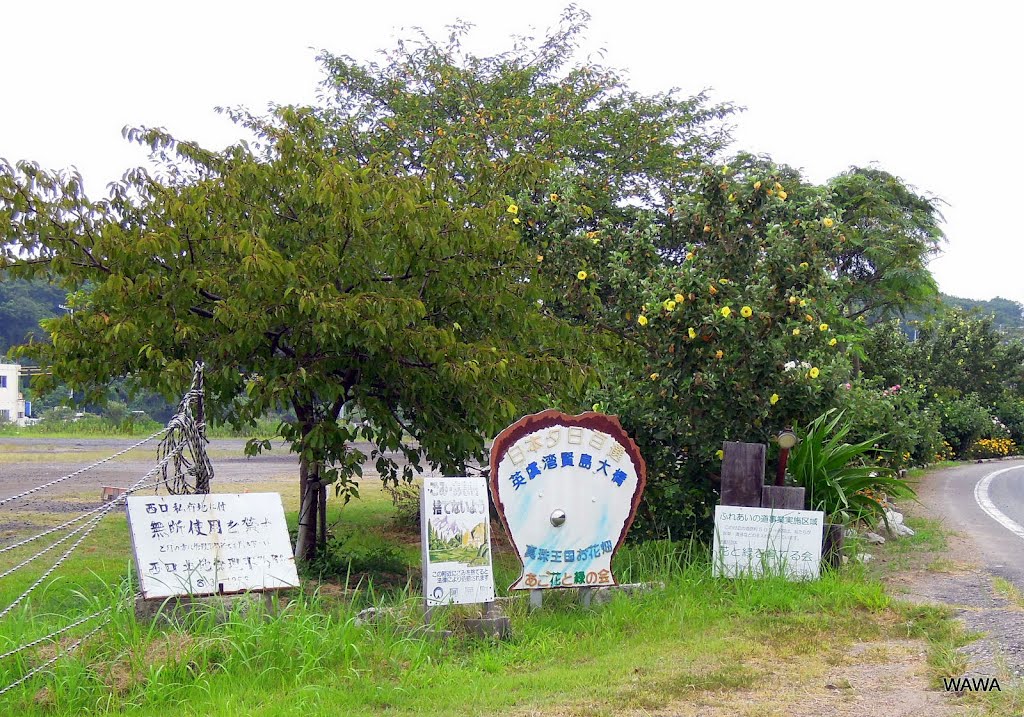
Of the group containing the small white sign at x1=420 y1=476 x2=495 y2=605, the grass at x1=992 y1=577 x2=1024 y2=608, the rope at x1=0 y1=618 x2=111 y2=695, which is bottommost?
the grass at x1=992 y1=577 x2=1024 y2=608

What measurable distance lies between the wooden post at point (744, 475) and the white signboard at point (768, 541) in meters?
0.31

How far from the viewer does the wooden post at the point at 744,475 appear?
8773mm

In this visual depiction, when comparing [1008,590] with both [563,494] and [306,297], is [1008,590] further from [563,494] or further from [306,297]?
[306,297]

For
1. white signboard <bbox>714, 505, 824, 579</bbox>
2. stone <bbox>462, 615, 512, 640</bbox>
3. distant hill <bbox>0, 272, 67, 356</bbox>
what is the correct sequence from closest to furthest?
stone <bbox>462, 615, 512, 640</bbox>, white signboard <bbox>714, 505, 824, 579</bbox>, distant hill <bbox>0, 272, 67, 356</bbox>

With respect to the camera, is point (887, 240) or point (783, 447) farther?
point (887, 240)

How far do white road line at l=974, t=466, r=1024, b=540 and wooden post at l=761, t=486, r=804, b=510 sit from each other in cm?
462

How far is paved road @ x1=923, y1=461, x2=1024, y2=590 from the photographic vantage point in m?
10.0

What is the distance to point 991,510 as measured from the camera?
15164 mm

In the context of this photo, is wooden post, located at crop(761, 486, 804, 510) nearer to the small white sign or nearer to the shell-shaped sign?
the shell-shaped sign

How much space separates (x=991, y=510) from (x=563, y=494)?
33.0ft

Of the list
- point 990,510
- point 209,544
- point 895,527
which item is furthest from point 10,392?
point 209,544

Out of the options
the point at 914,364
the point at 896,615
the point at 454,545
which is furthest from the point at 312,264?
the point at 914,364

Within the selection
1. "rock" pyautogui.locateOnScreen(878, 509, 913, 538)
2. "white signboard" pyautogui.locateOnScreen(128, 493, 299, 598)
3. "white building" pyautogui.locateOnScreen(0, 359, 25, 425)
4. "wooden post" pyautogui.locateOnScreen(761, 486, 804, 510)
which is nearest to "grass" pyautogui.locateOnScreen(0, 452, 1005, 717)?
"white signboard" pyautogui.locateOnScreen(128, 493, 299, 598)

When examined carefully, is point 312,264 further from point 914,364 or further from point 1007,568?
point 914,364
